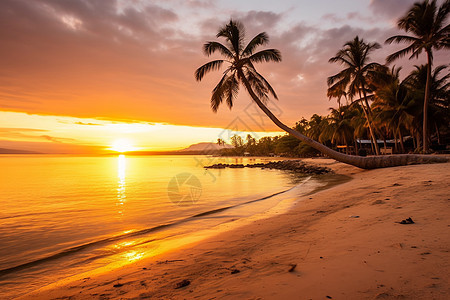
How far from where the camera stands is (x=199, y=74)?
1836 cm

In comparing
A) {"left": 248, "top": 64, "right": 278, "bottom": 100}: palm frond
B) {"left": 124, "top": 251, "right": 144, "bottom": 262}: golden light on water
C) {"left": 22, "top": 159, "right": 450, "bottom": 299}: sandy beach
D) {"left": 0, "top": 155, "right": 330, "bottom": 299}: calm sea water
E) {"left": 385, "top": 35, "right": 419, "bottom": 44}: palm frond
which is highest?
{"left": 385, "top": 35, "right": 419, "bottom": 44}: palm frond

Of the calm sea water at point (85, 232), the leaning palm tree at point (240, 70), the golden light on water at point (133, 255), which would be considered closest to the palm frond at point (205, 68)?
the leaning palm tree at point (240, 70)

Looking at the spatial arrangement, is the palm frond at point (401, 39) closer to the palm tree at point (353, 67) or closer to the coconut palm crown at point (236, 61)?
the palm tree at point (353, 67)

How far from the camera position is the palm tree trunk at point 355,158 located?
15695 mm

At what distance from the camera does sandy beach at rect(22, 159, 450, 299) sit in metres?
2.55

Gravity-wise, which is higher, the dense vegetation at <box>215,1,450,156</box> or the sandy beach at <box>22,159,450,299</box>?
the dense vegetation at <box>215,1,450,156</box>

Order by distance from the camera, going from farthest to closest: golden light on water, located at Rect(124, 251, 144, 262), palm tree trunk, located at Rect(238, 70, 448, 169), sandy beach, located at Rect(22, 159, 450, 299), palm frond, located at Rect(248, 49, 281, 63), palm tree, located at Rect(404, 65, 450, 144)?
palm tree, located at Rect(404, 65, 450, 144)
palm frond, located at Rect(248, 49, 281, 63)
palm tree trunk, located at Rect(238, 70, 448, 169)
golden light on water, located at Rect(124, 251, 144, 262)
sandy beach, located at Rect(22, 159, 450, 299)

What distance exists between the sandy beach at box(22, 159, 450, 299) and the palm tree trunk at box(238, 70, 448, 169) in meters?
11.6

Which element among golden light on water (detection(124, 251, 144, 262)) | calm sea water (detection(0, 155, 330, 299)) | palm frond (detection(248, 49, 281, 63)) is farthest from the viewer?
palm frond (detection(248, 49, 281, 63))

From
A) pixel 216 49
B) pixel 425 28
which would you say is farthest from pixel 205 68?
pixel 425 28

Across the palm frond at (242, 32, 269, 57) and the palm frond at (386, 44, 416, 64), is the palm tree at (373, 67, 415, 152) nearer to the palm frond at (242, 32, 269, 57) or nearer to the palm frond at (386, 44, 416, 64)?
the palm frond at (386, 44, 416, 64)

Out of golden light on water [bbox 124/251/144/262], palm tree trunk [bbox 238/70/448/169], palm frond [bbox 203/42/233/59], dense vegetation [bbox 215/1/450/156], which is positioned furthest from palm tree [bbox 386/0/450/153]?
golden light on water [bbox 124/251/144/262]

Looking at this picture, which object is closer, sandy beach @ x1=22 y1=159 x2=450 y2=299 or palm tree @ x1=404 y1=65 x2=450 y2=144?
sandy beach @ x1=22 y1=159 x2=450 y2=299

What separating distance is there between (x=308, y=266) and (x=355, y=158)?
1738cm
